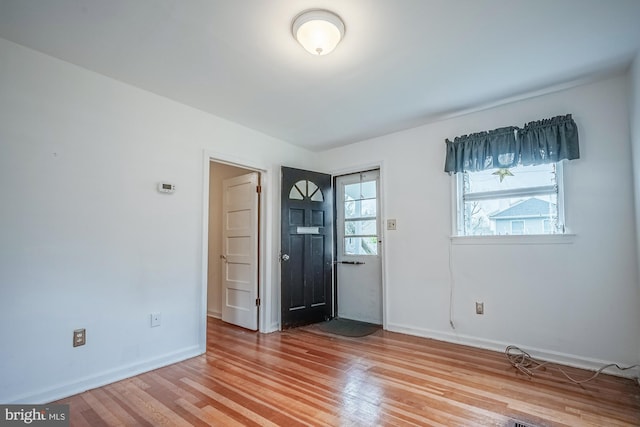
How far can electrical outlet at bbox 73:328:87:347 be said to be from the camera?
7.97 feet

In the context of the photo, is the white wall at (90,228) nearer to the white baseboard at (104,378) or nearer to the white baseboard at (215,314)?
the white baseboard at (104,378)

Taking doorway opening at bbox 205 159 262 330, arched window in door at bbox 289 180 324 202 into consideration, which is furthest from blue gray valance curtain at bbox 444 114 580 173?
doorway opening at bbox 205 159 262 330

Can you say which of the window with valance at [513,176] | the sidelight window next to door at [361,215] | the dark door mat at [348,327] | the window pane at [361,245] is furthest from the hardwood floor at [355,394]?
the sidelight window next to door at [361,215]

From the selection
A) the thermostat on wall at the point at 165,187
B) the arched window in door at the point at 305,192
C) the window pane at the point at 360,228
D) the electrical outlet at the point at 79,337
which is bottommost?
the electrical outlet at the point at 79,337

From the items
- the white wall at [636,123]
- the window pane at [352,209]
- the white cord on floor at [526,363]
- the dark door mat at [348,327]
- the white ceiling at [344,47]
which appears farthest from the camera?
the window pane at [352,209]

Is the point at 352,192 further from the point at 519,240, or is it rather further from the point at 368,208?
the point at 519,240

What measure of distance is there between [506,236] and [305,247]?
235cm

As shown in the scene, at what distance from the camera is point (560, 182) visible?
298 centimetres

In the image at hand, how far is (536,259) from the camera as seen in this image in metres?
3.04

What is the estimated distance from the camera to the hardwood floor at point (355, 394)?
6.59 feet

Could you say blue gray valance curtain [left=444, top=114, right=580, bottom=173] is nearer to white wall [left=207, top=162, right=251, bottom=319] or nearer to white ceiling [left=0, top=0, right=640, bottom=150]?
white ceiling [left=0, top=0, right=640, bottom=150]

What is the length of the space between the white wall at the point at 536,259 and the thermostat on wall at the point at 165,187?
8.29 feet

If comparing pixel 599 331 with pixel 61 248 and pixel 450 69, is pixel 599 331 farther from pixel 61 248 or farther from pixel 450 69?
pixel 61 248

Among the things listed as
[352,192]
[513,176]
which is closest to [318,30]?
[513,176]
